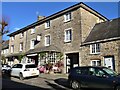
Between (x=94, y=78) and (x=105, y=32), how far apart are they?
38.5ft

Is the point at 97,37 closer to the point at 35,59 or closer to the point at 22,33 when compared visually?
the point at 35,59

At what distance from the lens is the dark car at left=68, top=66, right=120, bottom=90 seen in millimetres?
11331

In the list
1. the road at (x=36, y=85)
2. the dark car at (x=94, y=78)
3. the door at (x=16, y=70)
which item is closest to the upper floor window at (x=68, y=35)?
the door at (x=16, y=70)

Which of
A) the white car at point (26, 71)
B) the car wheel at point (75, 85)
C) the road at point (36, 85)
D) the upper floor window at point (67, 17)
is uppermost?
the upper floor window at point (67, 17)

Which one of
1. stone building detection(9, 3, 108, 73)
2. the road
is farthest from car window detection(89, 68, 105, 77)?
stone building detection(9, 3, 108, 73)

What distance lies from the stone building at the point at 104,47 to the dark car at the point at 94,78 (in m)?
7.70

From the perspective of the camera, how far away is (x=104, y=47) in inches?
831

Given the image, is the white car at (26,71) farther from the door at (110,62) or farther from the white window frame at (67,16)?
the white window frame at (67,16)

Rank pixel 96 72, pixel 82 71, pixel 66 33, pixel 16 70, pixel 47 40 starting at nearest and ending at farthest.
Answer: pixel 96 72
pixel 82 71
pixel 16 70
pixel 66 33
pixel 47 40

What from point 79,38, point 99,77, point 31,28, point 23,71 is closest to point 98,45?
point 79,38

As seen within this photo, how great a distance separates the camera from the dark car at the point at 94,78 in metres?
11.3

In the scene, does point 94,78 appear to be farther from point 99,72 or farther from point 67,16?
point 67,16

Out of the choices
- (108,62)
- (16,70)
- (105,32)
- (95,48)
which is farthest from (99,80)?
(105,32)

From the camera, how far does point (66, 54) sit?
25828 mm
